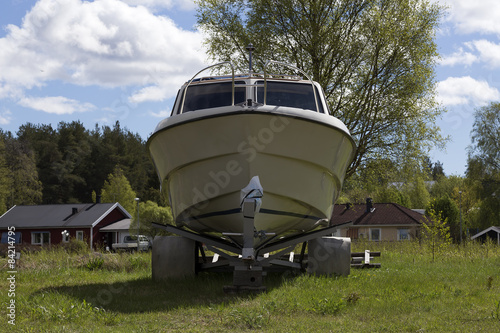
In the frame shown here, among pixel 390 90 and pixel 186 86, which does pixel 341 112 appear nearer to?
pixel 390 90

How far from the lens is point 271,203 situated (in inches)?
303

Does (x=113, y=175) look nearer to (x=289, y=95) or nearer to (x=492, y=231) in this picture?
(x=492, y=231)

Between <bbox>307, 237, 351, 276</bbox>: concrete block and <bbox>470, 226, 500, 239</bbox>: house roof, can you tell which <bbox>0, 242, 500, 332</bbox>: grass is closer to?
<bbox>307, 237, 351, 276</bbox>: concrete block

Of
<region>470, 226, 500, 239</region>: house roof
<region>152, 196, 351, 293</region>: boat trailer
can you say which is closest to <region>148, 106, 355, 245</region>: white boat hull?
<region>152, 196, 351, 293</region>: boat trailer

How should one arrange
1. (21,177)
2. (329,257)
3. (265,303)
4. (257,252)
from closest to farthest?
1. (265,303)
2. (257,252)
3. (329,257)
4. (21,177)

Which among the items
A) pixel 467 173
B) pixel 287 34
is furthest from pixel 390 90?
pixel 467 173

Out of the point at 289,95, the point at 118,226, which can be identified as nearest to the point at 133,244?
the point at 118,226

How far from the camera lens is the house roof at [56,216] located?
4556 centimetres

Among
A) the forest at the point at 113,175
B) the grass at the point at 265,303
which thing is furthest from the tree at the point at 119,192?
the grass at the point at 265,303

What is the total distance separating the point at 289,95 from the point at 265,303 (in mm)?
3795

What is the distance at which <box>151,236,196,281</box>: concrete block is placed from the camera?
8.43 meters

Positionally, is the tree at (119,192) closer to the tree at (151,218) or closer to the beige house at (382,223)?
the tree at (151,218)

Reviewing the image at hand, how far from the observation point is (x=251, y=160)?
7.33m

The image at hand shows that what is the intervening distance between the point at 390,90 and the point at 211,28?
6.73 meters
